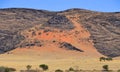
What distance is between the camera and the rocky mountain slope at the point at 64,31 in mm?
108562

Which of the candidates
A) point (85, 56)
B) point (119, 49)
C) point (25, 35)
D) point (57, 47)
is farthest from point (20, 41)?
point (119, 49)

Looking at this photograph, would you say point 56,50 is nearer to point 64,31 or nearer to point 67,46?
point 67,46

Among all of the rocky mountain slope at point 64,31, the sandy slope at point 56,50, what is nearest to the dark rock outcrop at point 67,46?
the rocky mountain slope at point 64,31

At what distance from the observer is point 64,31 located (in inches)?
4493

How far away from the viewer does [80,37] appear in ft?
369

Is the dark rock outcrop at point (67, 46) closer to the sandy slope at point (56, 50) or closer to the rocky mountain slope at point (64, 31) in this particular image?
the rocky mountain slope at point (64, 31)

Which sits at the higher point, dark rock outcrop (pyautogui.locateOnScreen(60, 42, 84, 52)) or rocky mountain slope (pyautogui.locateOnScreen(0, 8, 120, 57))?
rocky mountain slope (pyautogui.locateOnScreen(0, 8, 120, 57))

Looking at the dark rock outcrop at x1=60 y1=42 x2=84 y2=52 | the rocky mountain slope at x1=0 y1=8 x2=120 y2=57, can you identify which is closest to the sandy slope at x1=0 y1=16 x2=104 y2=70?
the rocky mountain slope at x1=0 y1=8 x2=120 y2=57

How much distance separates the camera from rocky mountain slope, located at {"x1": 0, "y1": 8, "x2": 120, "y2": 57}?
109 meters

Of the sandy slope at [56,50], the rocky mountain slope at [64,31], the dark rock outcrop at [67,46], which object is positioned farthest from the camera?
the rocky mountain slope at [64,31]

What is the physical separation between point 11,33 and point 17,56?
1855 centimetres

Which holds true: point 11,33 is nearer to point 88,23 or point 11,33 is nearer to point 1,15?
point 1,15

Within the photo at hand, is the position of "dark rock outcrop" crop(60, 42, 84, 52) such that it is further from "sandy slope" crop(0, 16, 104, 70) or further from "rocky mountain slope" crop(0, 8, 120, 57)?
"sandy slope" crop(0, 16, 104, 70)

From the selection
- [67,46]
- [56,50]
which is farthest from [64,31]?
[56,50]
